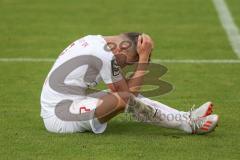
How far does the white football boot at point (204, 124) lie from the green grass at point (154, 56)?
3.7 inches

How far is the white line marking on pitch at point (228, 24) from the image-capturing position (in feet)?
45.7

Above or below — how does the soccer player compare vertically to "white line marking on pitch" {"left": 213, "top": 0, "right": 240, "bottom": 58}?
above

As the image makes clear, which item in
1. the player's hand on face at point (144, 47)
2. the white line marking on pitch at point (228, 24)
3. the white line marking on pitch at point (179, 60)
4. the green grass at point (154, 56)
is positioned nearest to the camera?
the green grass at point (154, 56)

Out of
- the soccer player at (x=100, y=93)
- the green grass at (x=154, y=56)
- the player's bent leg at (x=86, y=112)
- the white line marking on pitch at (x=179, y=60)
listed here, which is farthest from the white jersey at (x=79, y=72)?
the white line marking on pitch at (x=179, y=60)

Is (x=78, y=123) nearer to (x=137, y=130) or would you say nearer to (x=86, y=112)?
(x=86, y=112)

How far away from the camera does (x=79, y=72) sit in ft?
28.8

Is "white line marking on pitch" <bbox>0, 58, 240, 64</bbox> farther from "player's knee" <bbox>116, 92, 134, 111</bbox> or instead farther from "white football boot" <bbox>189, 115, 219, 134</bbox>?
"player's knee" <bbox>116, 92, 134, 111</bbox>

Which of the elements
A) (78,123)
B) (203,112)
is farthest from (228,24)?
(78,123)

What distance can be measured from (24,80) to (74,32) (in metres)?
3.29

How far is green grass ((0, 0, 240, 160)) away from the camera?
27.0 ft

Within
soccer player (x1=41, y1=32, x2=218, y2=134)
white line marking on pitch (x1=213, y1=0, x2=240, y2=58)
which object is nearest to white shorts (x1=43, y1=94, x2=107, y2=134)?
soccer player (x1=41, y1=32, x2=218, y2=134)

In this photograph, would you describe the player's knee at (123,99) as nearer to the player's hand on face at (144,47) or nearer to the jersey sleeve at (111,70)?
the jersey sleeve at (111,70)

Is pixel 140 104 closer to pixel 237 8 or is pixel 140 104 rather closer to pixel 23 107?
pixel 23 107

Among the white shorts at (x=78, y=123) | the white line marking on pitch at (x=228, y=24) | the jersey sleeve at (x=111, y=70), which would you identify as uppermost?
the jersey sleeve at (x=111, y=70)
